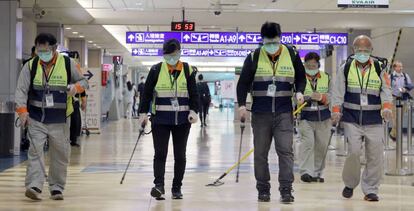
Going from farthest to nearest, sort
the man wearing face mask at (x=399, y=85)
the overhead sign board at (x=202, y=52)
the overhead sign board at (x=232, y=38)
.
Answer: the overhead sign board at (x=202, y=52), the overhead sign board at (x=232, y=38), the man wearing face mask at (x=399, y=85)

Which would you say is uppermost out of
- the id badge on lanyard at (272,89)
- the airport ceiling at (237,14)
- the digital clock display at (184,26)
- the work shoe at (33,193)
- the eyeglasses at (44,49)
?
the airport ceiling at (237,14)

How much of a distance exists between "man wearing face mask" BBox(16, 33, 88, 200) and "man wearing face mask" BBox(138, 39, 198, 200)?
0.84 m

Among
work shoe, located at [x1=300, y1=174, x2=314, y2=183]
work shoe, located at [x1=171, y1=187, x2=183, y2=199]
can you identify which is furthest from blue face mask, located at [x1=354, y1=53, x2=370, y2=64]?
work shoe, located at [x1=171, y1=187, x2=183, y2=199]

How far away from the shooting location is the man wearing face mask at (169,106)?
22.5ft

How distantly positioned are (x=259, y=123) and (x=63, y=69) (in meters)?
2.15

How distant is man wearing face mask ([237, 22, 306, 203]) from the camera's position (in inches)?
261

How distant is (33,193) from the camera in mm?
6762

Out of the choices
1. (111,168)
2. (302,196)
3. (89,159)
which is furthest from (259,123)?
(89,159)

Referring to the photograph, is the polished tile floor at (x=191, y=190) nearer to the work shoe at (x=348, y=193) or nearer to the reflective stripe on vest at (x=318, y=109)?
the work shoe at (x=348, y=193)

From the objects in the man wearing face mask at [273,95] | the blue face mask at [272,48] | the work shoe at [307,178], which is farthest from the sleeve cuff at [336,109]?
the work shoe at [307,178]

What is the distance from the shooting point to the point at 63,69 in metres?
7.07

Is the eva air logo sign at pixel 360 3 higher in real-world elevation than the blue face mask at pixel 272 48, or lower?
higher

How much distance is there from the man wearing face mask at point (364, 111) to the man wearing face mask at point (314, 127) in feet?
4.47

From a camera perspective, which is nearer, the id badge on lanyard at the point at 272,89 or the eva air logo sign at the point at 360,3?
the id badge on lanyard at the point at 272,89
